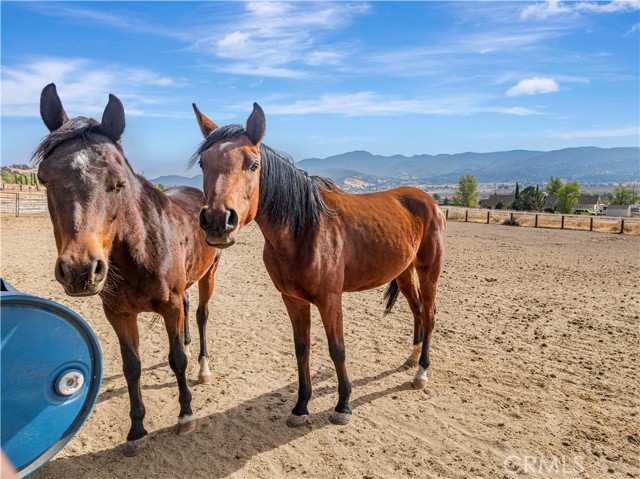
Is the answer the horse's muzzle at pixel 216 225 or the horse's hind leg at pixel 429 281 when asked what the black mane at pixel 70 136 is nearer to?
the horse's muzzle at pixel 216 225

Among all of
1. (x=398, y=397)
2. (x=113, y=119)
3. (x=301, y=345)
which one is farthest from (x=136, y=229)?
(x=398, y=397)

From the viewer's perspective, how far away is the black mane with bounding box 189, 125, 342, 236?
337 centimetres

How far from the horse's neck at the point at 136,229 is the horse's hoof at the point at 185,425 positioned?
4.94 ft

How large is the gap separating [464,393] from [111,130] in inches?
159

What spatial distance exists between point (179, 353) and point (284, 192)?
5.34 feet

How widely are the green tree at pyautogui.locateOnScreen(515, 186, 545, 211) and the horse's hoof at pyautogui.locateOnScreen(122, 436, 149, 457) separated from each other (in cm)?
6332

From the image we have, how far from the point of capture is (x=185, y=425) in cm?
372

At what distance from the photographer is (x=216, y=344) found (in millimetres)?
5695

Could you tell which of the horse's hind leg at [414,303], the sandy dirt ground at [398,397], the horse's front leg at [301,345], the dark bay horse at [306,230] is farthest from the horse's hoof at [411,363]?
the horse's front leg at [301,345]

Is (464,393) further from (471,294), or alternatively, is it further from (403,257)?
(471,294)

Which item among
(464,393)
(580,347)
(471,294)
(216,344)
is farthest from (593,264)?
(216,344)

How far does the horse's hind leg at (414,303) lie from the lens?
16.8ft

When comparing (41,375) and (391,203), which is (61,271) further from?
(391,203)

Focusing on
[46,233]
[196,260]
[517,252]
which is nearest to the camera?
[196,260]
